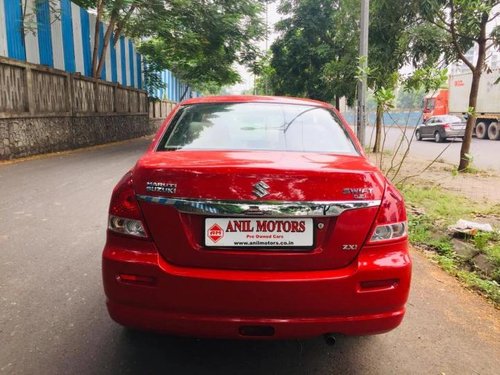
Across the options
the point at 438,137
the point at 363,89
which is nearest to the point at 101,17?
the point at 363,89

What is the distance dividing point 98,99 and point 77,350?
1731 centimetres

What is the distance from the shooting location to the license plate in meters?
2.10

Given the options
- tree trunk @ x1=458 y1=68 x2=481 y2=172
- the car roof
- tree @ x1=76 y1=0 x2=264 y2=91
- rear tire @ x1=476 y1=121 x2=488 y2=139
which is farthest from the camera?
rear tire @ x1=476 y1=121 x2=488 y2=139

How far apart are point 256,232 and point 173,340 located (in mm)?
1061

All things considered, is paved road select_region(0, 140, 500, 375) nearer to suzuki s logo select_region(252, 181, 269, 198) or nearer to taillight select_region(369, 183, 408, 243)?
taillight select_region(369, 183, 408, 243)

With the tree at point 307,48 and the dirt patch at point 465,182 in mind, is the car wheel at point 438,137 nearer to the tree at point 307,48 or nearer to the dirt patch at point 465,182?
the tree at point 307,48

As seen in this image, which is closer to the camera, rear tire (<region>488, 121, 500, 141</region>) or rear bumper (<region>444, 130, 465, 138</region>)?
rear bumper (<region>444, 130, 465, 138</region>)

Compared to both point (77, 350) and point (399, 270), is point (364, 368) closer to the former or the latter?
point (399, 270)

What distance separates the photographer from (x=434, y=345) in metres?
2.75

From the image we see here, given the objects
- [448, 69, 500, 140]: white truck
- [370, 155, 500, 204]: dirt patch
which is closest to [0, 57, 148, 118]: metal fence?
[370, 155, 500, 204]: dirt patch

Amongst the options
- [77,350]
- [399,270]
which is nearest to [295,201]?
[399,270]

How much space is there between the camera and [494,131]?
76.2 ft

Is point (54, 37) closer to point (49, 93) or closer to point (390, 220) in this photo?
point (49, 93)

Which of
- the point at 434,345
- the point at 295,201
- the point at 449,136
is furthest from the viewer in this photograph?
the point at 449,136
